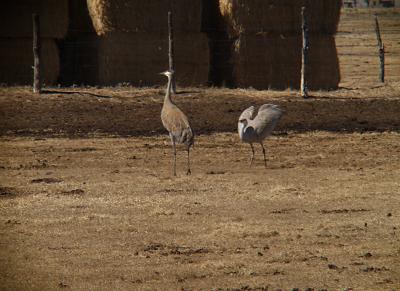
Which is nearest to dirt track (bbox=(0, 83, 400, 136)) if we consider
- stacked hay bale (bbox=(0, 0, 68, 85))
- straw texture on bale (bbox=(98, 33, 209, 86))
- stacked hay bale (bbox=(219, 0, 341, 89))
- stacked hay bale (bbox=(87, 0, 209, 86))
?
straw texture on bale (bbox=(98, 33, 209, 86))

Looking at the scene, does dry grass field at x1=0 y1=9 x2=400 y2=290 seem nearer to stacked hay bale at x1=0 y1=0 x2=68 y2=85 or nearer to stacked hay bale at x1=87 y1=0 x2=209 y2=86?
stacked hay bale at x1=87 y1=0 x2=209 y2=86

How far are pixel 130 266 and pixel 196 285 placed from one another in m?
0.84

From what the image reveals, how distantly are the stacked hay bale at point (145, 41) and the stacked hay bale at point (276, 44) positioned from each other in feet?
2.89

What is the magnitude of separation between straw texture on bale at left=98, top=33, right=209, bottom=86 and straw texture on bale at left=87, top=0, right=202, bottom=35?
0.61 ft

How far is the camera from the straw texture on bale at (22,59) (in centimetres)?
2470

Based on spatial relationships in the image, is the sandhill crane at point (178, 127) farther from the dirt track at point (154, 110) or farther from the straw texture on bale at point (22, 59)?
the straw texture on bale at point (22, 59)

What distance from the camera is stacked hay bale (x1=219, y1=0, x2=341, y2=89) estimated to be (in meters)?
25.5

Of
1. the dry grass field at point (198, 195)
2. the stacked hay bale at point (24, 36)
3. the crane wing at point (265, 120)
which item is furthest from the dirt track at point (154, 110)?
the crane wing at point (265, 120)

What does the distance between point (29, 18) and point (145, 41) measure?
288 centimetres

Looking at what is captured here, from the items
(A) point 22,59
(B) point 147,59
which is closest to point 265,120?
(B) point 147,59

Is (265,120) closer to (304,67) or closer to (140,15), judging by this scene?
(304,67)

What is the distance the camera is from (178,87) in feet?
77.7

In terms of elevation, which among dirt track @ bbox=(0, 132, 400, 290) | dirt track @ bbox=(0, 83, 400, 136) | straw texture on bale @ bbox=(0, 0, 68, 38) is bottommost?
dirt track @ bbox=(0, 83, 400, 136)

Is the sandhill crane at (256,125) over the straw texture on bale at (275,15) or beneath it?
beneath
